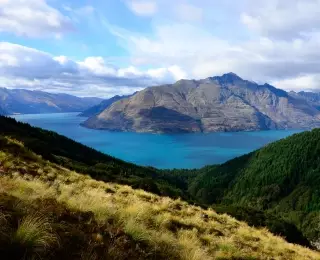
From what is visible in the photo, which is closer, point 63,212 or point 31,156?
point 63,212

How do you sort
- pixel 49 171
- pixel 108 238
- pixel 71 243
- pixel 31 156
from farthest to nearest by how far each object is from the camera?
pixel 31 156
pixel 49 171
pixel 108 238
pixel 71 243

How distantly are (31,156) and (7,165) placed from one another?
7249mm

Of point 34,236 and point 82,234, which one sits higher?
point 34,236

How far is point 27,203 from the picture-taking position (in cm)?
845

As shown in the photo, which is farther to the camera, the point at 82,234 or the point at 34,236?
the point at 82,234

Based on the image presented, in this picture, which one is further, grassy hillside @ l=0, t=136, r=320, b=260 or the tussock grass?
grassy hillside @ l=0, t=136, r=320, b=260

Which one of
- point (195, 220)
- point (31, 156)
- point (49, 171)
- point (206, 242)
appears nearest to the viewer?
point (206, 242)

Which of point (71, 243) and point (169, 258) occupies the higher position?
point (71, 243)

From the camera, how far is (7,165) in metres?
20.8

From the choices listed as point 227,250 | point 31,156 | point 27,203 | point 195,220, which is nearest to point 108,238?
point 27,203

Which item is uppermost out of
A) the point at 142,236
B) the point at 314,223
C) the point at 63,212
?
the point at 63,212

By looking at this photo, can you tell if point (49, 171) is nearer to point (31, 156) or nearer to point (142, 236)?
point (31, 156)

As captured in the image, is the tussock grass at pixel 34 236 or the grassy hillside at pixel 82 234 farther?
the grassy hillside at pixel 82 234

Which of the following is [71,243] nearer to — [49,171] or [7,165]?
[7,165]
